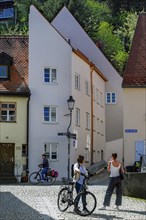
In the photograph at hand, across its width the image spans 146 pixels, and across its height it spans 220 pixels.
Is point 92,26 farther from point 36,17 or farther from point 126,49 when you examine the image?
point 36,17

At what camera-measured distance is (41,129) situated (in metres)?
41.9

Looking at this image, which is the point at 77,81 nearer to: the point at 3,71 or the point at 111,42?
the point at 3,71

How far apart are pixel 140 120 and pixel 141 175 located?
64.3 feet

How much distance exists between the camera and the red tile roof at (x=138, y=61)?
42.9m

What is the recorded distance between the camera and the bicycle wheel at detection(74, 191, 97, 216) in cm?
1795

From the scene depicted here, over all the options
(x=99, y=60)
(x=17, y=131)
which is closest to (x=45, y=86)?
(x=17, y=131)

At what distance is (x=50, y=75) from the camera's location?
42938 mm

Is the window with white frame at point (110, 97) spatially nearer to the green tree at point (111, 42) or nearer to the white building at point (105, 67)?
the white building at point (105, 67)

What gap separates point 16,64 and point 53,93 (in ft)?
12.5

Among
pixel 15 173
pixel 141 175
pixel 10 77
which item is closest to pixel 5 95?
pixel 10 77

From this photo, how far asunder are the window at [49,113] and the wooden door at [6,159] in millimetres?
3072

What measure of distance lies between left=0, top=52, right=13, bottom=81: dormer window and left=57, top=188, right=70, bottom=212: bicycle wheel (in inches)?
977

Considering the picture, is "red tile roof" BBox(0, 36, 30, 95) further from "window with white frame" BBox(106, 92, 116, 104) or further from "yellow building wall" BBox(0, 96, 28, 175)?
"window with white frame" BBox(106, 92, 116, 104)

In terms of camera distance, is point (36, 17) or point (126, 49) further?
point (126, 49)
